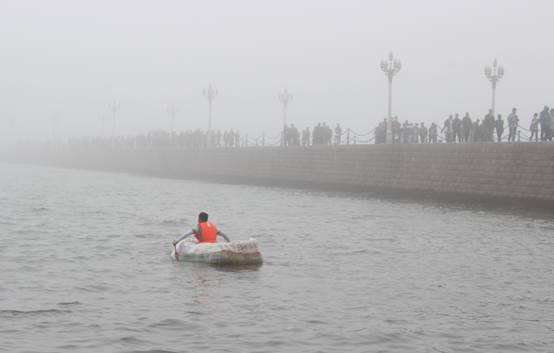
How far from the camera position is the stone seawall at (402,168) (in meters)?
29.6

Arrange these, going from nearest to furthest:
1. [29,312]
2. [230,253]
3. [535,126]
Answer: [29,312] → [230,253] → [535,126]

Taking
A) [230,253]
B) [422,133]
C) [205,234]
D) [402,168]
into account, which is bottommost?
[230,253]

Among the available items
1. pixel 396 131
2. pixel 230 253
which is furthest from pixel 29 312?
pixel 396 131

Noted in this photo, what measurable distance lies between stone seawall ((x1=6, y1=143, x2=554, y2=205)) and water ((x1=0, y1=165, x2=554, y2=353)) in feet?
12.8

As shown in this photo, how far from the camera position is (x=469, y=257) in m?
17.7

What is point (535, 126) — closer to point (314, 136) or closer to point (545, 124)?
point (545, 124)

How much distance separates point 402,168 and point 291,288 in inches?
976

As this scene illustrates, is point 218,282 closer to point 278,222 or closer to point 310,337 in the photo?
point 310,337

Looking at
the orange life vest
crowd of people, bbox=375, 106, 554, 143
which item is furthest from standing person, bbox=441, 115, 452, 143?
the orange life vest

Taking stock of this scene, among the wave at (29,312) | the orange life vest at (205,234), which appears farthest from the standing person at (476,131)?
the wave at (29,312)

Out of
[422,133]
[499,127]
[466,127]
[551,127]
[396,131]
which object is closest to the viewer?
[551,127]

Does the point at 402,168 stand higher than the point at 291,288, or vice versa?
the point at 402,168

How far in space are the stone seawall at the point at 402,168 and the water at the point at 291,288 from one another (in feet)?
12.8

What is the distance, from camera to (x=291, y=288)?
13.7m
